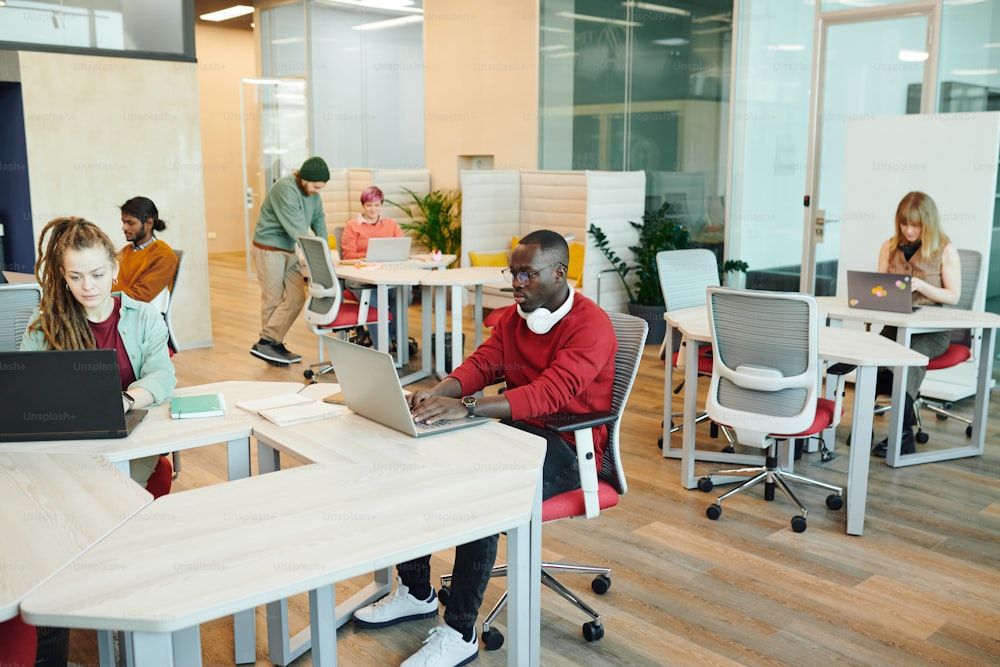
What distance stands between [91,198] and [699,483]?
515 centimetres

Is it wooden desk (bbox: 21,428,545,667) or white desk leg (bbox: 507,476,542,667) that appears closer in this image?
wooden desk (bbox: 21,428,545,667)

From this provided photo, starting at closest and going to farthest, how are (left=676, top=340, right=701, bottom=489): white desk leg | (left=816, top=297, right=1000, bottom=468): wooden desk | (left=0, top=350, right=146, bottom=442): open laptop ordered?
(left=0, top=350, right=146, bottom=442): open laptop, (left=676, top=340, right=701, bottom=489): white desk leg, (left=816, top=297, right=1000, bottom=468): wooden desk

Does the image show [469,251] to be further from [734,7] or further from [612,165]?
[734,7]

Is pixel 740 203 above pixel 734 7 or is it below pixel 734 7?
below

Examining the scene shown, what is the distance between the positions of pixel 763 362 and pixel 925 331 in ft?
5.78

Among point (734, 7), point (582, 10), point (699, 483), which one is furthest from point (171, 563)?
point (582, 10)

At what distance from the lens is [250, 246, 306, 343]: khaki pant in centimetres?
734

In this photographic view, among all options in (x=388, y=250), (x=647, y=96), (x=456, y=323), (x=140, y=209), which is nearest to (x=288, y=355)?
(x=388, y=250)

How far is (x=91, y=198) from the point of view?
7070mm

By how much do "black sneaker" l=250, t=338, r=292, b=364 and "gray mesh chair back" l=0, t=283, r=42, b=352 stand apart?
3489 millimetres

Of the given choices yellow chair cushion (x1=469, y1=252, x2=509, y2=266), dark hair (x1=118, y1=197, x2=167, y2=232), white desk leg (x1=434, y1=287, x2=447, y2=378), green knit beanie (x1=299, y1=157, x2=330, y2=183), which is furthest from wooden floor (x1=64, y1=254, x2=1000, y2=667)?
yellow chair cushion (x1=469, y1=252, x2=509, y2=266)

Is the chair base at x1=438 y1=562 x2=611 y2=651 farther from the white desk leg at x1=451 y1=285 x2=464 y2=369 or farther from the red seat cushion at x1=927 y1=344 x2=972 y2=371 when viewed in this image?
the white desk leg at x1=451 y1=285 x2=464 y2=369

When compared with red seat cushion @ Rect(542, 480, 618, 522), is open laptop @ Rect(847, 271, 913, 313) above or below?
above

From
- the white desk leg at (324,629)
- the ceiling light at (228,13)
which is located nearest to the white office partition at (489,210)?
the ceiling light at (228,13)
